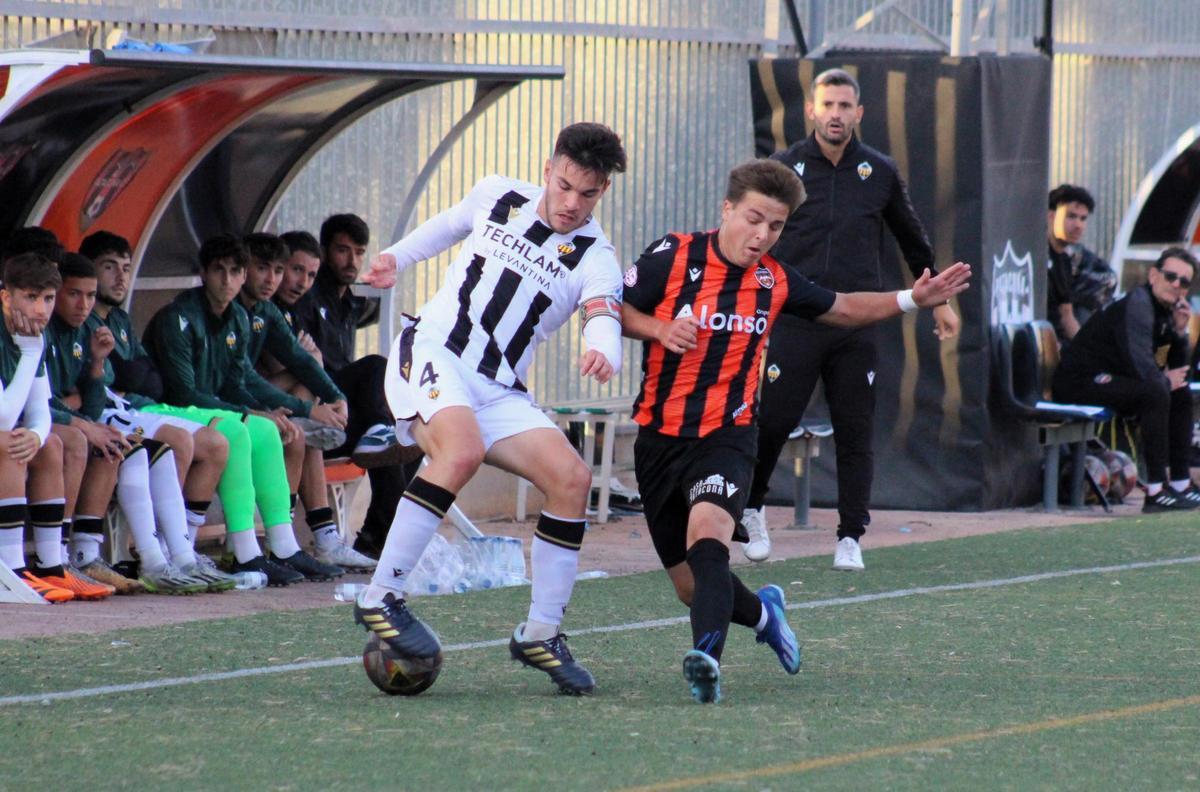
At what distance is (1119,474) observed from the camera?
13.5m

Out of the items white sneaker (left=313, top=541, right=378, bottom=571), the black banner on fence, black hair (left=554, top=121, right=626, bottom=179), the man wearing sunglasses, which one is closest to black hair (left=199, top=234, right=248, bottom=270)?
white sneaker (left=313, top=541, right=378, bottom=571)

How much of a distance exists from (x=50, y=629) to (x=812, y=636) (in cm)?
273

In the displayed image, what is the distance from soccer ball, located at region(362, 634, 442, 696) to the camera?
5.92 m

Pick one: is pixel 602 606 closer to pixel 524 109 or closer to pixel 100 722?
pixel 100 722

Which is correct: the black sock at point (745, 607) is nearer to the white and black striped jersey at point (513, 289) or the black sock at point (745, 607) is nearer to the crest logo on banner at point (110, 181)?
the white and black striped jersey at point (513, 289)

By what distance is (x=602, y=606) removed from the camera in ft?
27.2

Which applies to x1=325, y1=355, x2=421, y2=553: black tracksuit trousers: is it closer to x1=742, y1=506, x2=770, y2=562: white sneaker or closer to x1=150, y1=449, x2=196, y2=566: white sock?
x1=150, y1=449, x2=196, y2=566: white sock

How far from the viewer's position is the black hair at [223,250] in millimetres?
9273

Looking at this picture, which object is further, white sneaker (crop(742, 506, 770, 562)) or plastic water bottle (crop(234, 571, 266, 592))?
white sneaker (crop(742, 506, 770, 562))

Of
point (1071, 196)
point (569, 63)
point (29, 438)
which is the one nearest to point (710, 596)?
point (29, 438)

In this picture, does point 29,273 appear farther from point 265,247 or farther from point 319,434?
point 319,434

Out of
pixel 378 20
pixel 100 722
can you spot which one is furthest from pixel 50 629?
pixel 378 20

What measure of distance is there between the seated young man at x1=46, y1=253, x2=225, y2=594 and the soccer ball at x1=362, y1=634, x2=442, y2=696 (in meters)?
2.80

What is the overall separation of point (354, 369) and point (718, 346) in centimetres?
398
